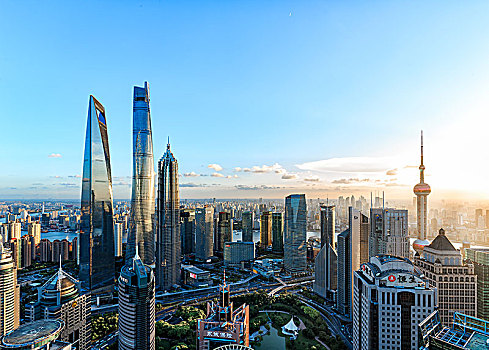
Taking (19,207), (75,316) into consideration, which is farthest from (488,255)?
(19,207)

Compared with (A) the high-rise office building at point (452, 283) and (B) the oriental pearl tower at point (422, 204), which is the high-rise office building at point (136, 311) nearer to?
(A) the high-rise office building at point (452, 283)

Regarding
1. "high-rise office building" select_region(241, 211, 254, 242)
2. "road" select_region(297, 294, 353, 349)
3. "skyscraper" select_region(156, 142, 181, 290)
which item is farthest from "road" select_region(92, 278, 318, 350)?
"high-rise office building" select_region(241, 211, 254, 242)

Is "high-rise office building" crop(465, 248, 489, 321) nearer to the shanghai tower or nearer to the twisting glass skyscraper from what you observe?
the shanghai tower

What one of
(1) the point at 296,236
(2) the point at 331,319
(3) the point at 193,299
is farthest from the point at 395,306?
(1) the point at 296,236

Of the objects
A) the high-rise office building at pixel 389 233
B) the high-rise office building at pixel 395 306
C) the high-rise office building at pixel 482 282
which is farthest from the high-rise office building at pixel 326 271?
the high-rise office building at pixel 395 306

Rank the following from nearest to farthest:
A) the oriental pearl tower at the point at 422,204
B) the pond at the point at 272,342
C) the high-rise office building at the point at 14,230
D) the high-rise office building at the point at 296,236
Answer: the pond at the point at 272,342
the high-rise office building at the point at 14,230
the high-rise office building at the point at 296,236
the oriental pearl tower at the point at 422,204

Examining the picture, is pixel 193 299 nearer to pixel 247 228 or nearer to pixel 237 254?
pixel 237 254

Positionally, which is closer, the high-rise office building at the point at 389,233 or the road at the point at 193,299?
the road at the point at 193,299
